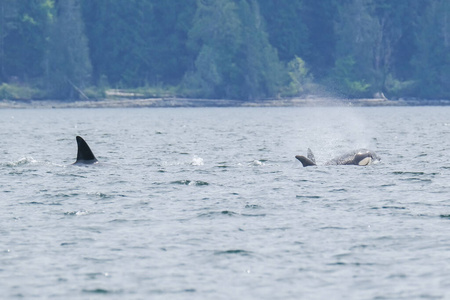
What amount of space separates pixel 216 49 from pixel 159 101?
1158 cm

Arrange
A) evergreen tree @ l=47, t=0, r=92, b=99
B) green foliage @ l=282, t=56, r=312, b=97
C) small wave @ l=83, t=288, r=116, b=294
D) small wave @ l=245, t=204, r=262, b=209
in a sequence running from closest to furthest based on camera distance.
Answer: small wave @ l=83, t=288, r=116, b=294
small wave @ l=245, t=204, r=262, b=209
evergreen tree @ l=47, t=0, r=92, b=99
green foliage @ l=282, t=56, r=312, b=97

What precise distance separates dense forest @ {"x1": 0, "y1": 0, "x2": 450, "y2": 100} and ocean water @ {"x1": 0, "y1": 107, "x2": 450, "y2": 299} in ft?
322

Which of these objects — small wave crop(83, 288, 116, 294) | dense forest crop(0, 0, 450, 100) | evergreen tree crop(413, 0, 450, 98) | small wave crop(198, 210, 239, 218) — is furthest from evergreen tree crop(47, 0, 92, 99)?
small wave crop(83, 288, 116, 294)

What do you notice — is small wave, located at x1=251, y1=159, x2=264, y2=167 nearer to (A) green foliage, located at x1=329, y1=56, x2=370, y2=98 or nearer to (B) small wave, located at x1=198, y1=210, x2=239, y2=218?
(B) small wave, located at x1=198, y1=210, x2=239, y2=218

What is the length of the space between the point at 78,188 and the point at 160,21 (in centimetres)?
12258

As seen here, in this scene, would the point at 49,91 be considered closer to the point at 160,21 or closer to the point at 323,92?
the point at 160,21

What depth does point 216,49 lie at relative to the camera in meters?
138

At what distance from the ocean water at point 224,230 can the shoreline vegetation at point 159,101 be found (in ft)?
314

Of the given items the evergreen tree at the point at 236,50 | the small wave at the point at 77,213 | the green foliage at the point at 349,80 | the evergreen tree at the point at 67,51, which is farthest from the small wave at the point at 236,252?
the green foliage at the point at 349,80

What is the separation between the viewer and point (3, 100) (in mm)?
129375

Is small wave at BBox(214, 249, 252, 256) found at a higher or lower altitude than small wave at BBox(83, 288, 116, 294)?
higher

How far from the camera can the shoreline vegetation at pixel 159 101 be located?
130625mm

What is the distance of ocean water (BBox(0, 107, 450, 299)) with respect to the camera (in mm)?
15547

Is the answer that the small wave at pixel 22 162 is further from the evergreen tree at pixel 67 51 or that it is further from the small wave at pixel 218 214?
the evergreen tree at pixel 67 51
